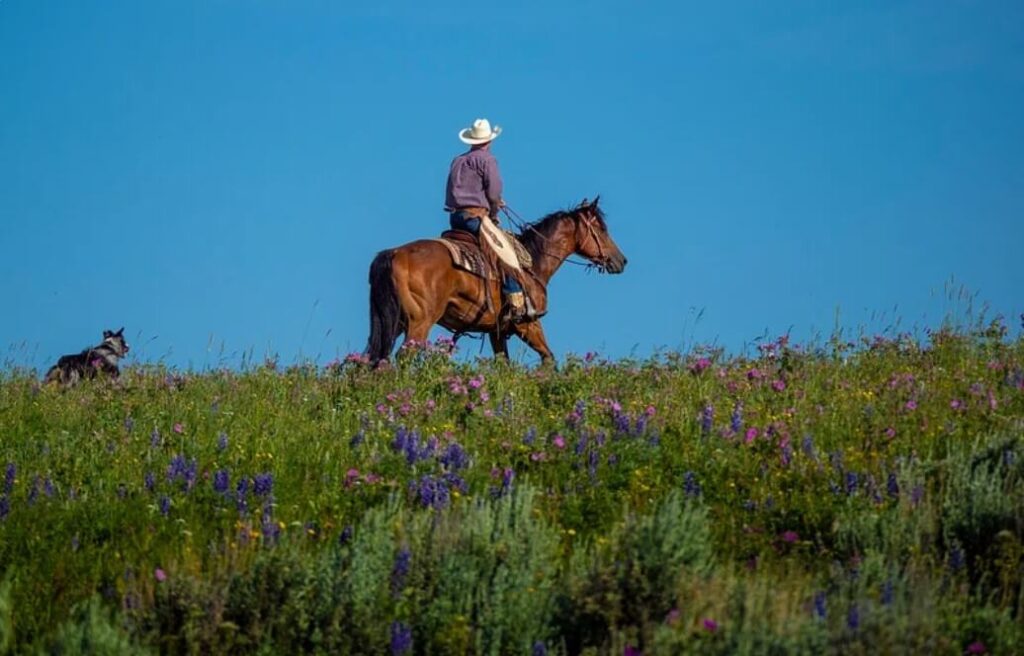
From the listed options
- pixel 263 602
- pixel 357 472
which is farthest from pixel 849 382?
pixel 263 602

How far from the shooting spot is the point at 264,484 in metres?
8.95

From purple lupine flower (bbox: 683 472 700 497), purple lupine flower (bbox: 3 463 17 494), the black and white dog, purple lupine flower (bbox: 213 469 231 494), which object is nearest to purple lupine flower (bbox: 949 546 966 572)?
purple lupine flower (bbox: 683 472 700 497)

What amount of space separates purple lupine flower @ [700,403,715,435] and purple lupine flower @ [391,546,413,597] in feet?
11.1

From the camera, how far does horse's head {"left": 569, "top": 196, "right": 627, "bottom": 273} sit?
21.1 metres

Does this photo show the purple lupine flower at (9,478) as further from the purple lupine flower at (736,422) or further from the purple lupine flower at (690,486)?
the purple lupine flower at (736,422)

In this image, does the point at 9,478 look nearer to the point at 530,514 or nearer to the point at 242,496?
the point at 242,496

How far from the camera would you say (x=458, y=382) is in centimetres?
1238

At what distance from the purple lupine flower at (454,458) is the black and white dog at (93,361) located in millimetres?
7583

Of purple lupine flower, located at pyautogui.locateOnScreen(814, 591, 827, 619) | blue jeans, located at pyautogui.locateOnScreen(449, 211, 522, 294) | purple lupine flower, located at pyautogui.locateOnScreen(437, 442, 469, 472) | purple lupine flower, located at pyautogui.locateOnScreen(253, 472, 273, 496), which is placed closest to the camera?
purple lupine flower, located at pyautogui.locateOnScreen(814, 591, 827, 619)

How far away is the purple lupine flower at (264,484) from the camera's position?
8.95 m

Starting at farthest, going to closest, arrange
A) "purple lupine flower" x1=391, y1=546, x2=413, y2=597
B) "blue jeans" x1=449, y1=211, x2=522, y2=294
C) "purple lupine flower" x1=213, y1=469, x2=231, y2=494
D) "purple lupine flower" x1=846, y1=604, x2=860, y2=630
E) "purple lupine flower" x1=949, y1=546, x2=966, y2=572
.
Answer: "blue jeans" x1=449, y1=211, x2=522, y2=294, "purple lupine flower" x1=213, y1=469, x2=231, y2=494, "purple lupine flower" x1=949, y1=546, x2=966, y2=572, "purple lupine flower" x1=391, y1=546, x2=413, y2=597, "purple lupine flower" x1=846, y1=604, x2=860, y2=630

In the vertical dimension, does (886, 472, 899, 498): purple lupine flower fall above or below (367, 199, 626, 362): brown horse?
below

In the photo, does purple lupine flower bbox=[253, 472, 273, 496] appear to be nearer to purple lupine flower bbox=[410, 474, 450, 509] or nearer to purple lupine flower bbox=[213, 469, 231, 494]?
purple lupine flower bbox=[213, 469, 231, 494]

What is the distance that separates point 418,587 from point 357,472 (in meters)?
2.08
